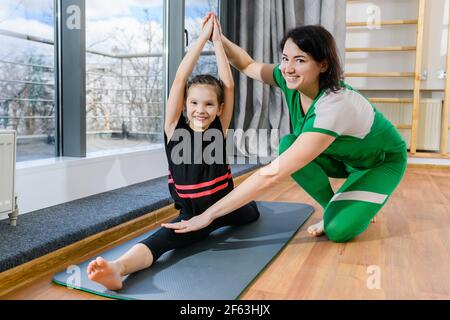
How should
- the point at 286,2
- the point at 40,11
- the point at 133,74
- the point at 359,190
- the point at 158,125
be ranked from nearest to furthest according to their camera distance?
the point at 359,190
the point at 40,11
the point at 133,74
the point at 158,125
the point at 286,2

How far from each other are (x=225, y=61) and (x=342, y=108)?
47 cm

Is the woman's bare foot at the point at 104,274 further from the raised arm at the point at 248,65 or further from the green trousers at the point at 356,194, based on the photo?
the raised arm at the point at 248,65

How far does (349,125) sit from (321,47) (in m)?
0.30

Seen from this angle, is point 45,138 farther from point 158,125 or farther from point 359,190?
point 359,190

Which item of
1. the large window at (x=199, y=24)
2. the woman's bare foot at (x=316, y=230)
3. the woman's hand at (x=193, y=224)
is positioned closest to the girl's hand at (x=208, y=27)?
the woman's hand at (x=193, y=224)

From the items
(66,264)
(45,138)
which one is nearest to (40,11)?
(45,138)

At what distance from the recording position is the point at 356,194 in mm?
1862

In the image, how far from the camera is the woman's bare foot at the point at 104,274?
4.04 feet

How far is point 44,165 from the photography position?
1.92 m

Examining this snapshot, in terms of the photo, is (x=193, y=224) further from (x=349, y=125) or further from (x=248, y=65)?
(x=248, y=65)

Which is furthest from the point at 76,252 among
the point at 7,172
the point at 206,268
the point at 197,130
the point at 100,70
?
the point at 100,70

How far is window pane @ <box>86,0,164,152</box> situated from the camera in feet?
8.31

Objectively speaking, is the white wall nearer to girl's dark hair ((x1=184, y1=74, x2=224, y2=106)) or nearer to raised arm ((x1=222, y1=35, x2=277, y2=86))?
girl's dark hair ((x1=184, y1=74, x2=224, y2=106))

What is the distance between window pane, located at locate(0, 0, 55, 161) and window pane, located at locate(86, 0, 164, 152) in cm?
32
